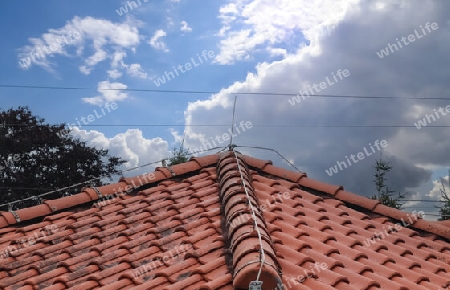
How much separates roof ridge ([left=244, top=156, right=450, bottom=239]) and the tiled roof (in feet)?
0.06

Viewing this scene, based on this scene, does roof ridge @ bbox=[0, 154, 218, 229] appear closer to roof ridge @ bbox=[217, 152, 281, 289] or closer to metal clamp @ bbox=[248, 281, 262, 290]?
roof ridge @ bbox=[217, 152, 281, 289]

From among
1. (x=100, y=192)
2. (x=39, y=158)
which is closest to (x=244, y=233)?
(x=100, y=192)

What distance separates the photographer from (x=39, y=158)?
1147 inches

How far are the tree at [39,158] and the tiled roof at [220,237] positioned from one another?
2111cm

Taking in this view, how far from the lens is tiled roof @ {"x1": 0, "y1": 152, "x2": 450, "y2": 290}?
5.12m

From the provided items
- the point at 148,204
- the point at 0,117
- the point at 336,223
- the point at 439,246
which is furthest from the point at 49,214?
the point at 0,117

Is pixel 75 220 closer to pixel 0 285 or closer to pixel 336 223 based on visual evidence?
pixel 0 285

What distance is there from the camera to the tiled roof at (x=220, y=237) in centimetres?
512

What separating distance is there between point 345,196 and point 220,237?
11.3 feet

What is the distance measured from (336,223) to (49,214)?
4415mm

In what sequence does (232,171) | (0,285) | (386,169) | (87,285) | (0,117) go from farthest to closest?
(0,117) < (386,169) < (232,171) < (0,285) < (87,285)

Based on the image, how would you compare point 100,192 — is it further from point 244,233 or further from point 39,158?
point 39,158

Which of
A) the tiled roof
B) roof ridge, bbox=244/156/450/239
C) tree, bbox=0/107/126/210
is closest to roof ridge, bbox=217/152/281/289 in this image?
the tiled roof

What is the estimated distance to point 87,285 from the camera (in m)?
5.37
